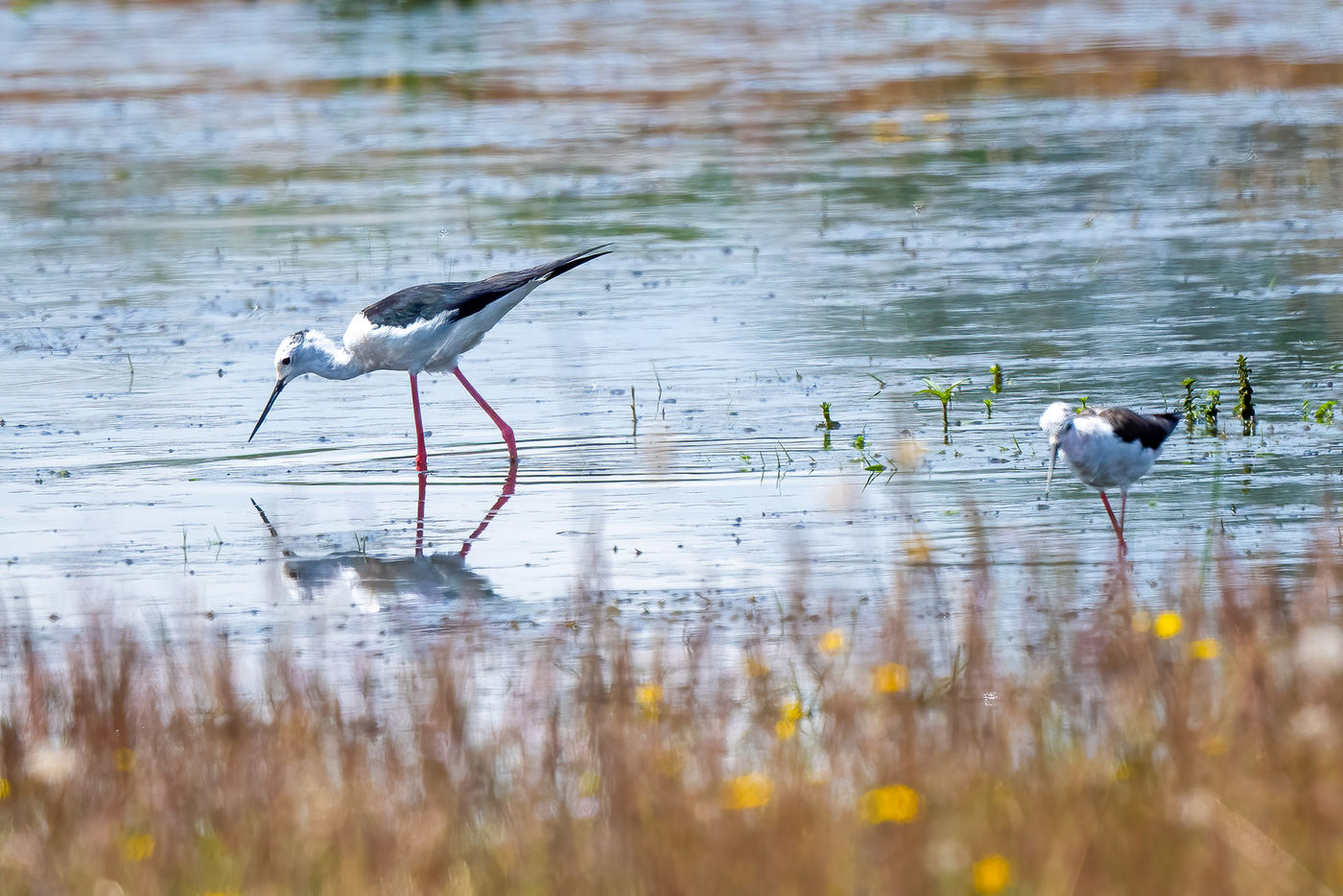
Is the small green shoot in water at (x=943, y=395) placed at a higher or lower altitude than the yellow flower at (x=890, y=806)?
higher

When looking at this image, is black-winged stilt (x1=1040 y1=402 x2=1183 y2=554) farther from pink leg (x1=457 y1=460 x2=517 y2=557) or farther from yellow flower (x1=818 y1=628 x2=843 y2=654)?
pink leg (x1=457 y1=460 x2=517 y2=557)

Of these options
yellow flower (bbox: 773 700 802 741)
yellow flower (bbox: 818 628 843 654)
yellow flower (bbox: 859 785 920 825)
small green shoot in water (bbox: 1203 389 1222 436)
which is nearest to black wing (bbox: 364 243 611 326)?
small green shoot in water (bbox: 1203 389 1222 436)

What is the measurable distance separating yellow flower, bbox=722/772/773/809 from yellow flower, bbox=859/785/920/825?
0.24 metres

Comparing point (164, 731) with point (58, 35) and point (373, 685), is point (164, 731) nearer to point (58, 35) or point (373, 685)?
point (373, 685)

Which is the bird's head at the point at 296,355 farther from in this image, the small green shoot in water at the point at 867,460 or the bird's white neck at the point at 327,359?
the small green shoot in water at the point at 867,460

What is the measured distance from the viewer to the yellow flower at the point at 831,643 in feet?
22.4

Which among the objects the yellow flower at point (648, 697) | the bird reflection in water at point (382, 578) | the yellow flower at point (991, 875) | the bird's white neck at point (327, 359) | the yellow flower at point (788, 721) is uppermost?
the bird's white neck at point (327, 359)

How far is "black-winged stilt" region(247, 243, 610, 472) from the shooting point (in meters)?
12.0

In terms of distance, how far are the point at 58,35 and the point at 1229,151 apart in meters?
28.7

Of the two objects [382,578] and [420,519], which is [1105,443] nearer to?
[382,578]

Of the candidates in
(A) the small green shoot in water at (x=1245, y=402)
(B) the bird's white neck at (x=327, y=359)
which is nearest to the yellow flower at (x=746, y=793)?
(A) the small green shoot in water at (x=1245, y=402)

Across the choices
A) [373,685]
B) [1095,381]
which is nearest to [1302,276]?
[1095,381]

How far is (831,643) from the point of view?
22.5 ft

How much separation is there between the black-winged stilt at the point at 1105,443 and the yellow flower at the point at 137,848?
441 cm
